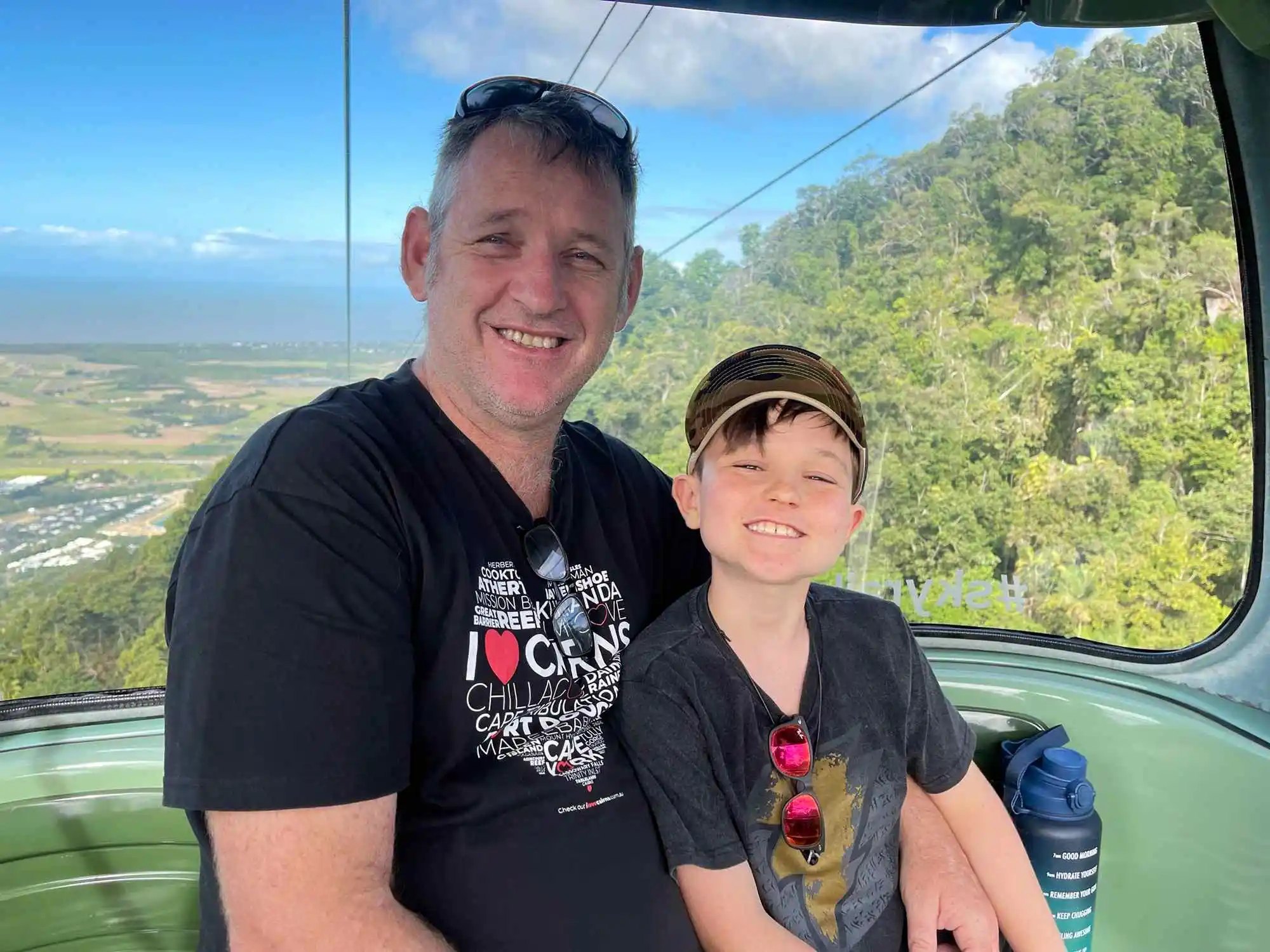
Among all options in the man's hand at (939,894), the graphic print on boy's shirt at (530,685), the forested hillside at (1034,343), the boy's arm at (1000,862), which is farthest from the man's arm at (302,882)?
the forested hillside at (1034,343)

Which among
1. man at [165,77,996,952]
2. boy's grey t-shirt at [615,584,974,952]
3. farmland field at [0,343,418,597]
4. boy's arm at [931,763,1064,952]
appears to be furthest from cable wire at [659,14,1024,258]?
boy's arm at [931,763,1064,952]

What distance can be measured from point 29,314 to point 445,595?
127cm

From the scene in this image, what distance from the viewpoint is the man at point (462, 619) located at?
39.7 inches

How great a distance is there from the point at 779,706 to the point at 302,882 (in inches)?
30.6

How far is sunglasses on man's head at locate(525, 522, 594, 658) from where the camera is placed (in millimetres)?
1351

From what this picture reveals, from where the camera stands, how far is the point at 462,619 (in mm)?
1226

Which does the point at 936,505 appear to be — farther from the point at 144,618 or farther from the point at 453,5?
the point at 144,618

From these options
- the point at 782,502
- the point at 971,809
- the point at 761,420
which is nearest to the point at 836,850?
the point at 971,809

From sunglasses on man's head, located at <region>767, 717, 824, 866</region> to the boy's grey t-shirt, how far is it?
0.02 m

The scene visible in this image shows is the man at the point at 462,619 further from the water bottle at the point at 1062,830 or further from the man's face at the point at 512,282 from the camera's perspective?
the water bottle at the point at 1062,830

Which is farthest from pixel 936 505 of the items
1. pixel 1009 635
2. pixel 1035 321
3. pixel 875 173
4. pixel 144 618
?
pixel 144 618

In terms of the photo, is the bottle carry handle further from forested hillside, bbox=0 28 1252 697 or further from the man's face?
the man's face

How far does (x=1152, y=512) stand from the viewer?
270cm

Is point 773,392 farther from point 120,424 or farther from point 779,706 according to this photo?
point 120,424
